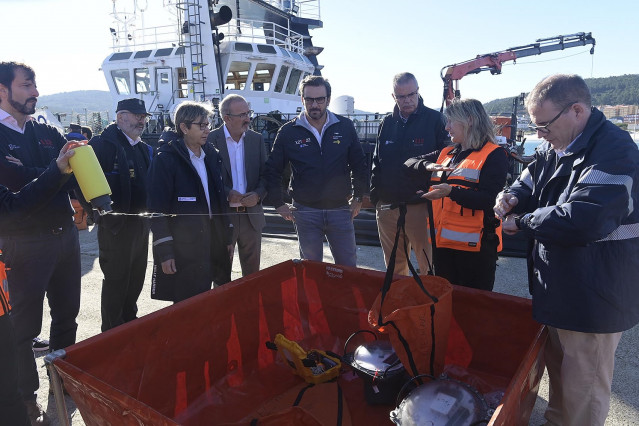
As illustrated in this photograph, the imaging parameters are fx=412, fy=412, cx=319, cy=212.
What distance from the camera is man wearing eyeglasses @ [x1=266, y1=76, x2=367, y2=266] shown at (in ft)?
11.6

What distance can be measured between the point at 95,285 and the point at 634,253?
544 cm

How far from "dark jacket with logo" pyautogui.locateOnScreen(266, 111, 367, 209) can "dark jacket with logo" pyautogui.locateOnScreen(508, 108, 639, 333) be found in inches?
72.7

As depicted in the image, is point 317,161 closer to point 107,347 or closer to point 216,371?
point 216,371

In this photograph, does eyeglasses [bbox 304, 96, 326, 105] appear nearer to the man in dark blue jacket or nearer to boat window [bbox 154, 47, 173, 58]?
the man in dark blue jacket

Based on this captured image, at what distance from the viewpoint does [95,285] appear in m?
5.18

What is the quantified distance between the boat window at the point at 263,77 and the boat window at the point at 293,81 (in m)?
0.75

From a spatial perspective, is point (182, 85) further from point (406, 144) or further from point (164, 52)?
point (406, 144)

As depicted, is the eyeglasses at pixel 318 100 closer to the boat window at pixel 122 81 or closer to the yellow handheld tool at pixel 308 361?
the yellow handheld tool at pixel 308 361

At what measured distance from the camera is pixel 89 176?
7.63 ft

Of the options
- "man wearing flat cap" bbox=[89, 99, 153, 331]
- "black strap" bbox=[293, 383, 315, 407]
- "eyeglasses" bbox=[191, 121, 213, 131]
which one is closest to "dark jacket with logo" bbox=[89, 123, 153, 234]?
"man wearing flat cap" bbox=[89, 99, 153, 331]

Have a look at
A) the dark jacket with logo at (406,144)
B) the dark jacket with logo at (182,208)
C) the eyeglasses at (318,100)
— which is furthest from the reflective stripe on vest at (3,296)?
the dark jacket with logo at (406,144)

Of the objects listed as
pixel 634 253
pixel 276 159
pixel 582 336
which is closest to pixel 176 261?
pixel 276 159

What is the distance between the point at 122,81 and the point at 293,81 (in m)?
6.08

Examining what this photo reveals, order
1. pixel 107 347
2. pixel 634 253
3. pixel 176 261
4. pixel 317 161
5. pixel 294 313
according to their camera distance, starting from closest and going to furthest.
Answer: pixel 634 253
pixel 107 347
pixel 176 261
pixel 294 313
pixel 317 161
